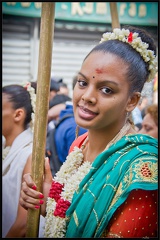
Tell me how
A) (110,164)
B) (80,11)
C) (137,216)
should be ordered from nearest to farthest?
(137,216) → (110,164) → (80,11)

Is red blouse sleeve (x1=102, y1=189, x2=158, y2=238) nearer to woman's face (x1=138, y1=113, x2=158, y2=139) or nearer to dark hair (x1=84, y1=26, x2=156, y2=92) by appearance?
dark hair (x1=84, y1=26, x2=156, y2=92)

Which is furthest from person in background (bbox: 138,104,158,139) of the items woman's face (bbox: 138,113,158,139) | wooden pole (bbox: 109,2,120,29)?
wooden pole (bbox: 109,2,120,29)

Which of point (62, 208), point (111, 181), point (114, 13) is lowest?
point (62, 208)

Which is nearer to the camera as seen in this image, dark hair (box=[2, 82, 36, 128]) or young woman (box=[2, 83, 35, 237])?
young woman (box=[2, 83, 35, 237])

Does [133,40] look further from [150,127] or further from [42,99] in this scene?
[150,127]

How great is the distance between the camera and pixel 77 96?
1.55 m

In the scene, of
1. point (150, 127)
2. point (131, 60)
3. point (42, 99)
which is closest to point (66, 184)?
point (42, 99)

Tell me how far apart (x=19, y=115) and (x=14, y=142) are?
0.64ft

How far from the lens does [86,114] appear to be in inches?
59.7

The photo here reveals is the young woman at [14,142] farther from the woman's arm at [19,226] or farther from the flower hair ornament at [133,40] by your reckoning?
the flower hair ornament at [133,40]

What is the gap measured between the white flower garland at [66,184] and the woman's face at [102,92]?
0.25 m

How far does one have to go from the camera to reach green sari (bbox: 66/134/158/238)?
140 centimetres

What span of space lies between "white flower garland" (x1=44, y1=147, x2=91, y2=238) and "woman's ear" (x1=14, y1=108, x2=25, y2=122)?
77 centimetres

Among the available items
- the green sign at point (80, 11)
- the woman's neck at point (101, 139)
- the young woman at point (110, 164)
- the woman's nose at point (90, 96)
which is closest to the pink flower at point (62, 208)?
the young woman at point (110, 164)
